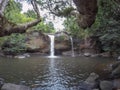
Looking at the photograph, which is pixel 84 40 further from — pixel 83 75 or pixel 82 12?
pixel 82 12

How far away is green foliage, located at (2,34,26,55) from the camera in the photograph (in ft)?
124

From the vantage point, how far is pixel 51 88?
1528cm

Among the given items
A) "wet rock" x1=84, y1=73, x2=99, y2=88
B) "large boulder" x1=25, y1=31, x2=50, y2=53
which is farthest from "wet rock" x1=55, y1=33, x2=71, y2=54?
"wet rock" x1=84, y1=73, x2=99, y2=88

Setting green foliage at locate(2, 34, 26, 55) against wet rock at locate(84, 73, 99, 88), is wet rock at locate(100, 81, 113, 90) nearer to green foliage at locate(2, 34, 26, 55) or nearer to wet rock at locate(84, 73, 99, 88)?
wet rock at locate(84, 73, 99, 88)

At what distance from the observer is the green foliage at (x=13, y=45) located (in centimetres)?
3794

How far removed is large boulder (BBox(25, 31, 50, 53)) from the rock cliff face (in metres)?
33.8

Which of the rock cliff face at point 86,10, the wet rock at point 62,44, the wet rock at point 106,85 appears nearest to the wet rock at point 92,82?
the wet rock at point 106,85

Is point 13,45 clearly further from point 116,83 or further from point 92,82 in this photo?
point 116,83

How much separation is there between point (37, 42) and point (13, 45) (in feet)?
20.0

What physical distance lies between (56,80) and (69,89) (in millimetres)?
2800

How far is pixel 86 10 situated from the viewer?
852 centimetres

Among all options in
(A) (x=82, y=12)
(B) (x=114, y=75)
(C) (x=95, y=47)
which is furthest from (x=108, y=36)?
(A) (x=82, y=12)

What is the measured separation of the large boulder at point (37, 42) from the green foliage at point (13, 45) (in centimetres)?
216

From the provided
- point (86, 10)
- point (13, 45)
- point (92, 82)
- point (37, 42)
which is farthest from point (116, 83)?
point (37, 42)
